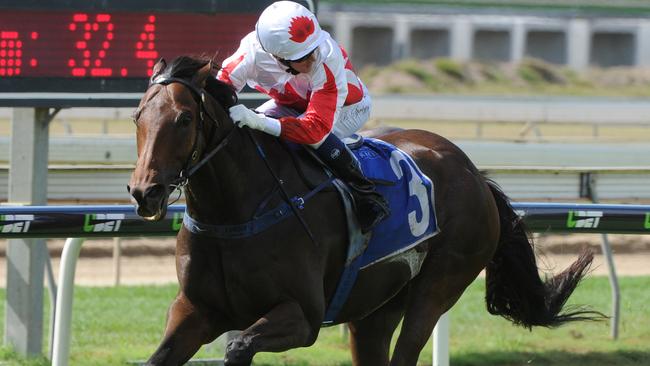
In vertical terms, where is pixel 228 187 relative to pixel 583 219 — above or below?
above

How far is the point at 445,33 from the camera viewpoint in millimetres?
37562

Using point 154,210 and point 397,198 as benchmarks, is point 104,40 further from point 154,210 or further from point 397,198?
point 154,210

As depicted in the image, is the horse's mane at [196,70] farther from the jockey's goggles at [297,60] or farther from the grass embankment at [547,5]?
the grass embankment at [547,5]

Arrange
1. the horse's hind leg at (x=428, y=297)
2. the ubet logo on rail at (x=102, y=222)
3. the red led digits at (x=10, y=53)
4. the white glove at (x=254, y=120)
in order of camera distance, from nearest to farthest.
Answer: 1. the white glove at (x=254, y=120)
2. the horse's hind leg at (x=428, y=297)
3. the ubet logo on rail at (x=102, y=222)
4. the red led digits at (x=10, y=53)

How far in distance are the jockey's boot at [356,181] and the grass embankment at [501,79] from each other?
2493 cm

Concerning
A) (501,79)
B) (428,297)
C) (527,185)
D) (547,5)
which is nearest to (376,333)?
(428,297)

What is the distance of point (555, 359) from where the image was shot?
6160 mm

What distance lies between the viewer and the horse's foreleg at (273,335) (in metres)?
3.73

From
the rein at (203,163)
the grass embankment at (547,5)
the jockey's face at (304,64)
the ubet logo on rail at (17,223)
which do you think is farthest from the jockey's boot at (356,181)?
the grass embankment at (547,5)

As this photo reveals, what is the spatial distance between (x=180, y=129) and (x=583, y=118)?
1663 cm

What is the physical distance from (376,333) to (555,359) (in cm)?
169

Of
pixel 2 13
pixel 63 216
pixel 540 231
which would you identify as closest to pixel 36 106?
pixel 2 13

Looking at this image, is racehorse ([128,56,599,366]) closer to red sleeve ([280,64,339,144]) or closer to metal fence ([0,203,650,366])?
red sleeve ([280,64,339,144])

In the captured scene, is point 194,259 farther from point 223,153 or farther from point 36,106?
point 36,106
